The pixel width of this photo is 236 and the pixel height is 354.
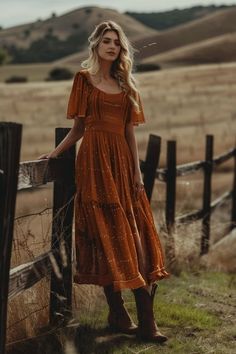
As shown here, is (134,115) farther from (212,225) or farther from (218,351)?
(212,225)

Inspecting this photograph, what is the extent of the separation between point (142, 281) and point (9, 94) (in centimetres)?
3988

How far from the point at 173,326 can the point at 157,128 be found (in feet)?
74.3

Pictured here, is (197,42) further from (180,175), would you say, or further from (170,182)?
(170,182)

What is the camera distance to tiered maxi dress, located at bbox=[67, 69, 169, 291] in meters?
4.79

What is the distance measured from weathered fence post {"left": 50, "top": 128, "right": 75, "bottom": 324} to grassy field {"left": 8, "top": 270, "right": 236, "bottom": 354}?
16 cm

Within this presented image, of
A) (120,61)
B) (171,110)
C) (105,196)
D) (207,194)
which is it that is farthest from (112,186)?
(171,110)

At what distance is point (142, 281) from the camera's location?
189 inches

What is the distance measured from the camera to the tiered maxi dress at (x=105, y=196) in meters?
4.79

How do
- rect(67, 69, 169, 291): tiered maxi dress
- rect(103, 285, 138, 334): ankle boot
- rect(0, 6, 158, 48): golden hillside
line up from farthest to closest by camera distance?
rect(0, 6, 158, 48): golden hillside < rect(103, 285, 138, 334): ankle boot < rect(67, 69, 169, 291): tiered maxi dress

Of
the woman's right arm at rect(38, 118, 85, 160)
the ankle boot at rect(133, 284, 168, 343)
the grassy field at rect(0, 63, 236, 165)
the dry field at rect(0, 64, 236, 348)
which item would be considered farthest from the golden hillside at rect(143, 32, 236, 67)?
the ankle boot at rect(133, 284, 168, 343)

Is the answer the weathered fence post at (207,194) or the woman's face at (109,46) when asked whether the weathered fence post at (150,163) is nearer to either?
the woman's face at (109,46)

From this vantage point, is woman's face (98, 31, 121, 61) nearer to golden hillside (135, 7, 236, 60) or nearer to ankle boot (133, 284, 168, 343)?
ankle boot (133, 284, 168, 343)

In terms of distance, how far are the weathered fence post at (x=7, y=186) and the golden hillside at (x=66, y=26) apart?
157772mm

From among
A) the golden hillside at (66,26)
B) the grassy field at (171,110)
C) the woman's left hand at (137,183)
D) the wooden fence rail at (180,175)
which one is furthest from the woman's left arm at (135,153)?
the golden hillside at (66,26)
